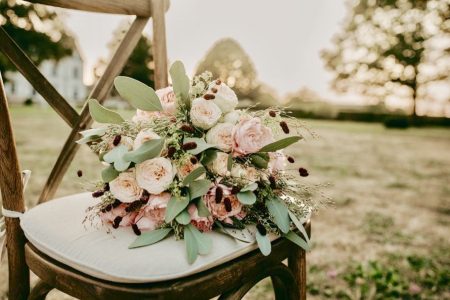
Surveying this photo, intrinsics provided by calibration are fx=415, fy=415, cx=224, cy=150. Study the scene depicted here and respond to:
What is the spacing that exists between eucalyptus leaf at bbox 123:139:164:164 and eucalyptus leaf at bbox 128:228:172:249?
179 mm

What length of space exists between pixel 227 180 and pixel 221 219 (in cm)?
11

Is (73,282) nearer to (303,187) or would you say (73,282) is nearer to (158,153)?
(158,153)

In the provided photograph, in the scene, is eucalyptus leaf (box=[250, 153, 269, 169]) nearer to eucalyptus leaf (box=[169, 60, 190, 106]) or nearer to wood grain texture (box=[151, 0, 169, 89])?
eucalyptus leaf (box=[169, 60, 190, 106])

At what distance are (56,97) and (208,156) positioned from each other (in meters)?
0.82

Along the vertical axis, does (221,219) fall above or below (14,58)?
below

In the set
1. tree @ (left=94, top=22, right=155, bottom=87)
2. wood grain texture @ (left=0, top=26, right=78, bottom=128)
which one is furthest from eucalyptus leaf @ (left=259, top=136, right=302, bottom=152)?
wood grain texture @ (left=0, top=26, right=78, bottom=128)

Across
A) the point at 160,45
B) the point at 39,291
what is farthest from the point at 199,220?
the point at 160,45

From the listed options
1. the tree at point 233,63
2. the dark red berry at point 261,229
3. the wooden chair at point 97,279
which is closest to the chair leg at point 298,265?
the wooden chair at point 97,279

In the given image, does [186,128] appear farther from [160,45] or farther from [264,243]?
[160,45]

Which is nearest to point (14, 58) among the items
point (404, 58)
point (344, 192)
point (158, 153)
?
point (158, 153)

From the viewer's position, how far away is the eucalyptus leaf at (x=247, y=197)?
1064 millimetres

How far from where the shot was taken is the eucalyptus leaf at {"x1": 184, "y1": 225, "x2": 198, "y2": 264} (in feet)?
3.13

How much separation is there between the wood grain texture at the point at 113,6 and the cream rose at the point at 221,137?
2.78ft

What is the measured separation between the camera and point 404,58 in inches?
931
